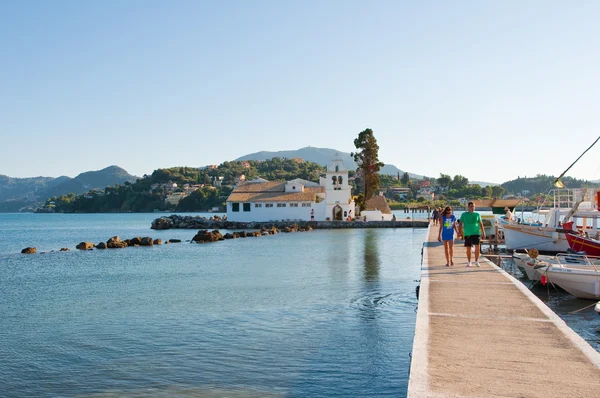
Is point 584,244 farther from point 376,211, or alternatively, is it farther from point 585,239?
point 376,211

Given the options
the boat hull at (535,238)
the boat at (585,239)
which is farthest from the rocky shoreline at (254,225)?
the boat at (585,239)

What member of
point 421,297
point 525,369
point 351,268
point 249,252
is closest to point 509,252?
point 351,268

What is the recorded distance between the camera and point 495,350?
7773mm

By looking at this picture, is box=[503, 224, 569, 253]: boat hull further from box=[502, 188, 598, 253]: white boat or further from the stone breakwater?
the stone breakwater

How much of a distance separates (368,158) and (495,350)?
73.7m

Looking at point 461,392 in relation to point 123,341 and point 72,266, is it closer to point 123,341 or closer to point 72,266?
point 123,341

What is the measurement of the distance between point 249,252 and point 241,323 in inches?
966

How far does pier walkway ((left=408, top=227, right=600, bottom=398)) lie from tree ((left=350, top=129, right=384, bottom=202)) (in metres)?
68.8

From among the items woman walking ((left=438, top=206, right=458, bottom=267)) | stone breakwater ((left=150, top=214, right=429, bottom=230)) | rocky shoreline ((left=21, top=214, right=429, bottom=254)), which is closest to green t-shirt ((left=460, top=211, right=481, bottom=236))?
woman walking ((left=438, top=206, right=458, bottom=267))

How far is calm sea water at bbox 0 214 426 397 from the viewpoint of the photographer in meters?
10.8

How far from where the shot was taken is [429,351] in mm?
7602

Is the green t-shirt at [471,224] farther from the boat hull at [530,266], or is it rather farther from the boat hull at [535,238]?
the boat hull at [535,238]

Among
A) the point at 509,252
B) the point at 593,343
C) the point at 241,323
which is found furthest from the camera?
the point at 509,252

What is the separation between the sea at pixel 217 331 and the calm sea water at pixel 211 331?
0.04 metres
